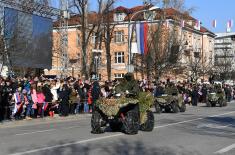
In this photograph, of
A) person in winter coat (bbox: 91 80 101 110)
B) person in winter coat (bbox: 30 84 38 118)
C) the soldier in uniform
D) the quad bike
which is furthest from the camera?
the quad bike

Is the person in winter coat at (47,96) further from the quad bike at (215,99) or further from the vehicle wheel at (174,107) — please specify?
the quad bike at (215,99)

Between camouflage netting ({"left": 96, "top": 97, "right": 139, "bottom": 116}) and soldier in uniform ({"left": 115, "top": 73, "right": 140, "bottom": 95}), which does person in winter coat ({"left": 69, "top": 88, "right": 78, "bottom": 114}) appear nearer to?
soldier in uniform ({"left": 115, "top": 73, "right": 140, "bottom": 95})

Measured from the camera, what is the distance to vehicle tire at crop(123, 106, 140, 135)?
16.5 metres

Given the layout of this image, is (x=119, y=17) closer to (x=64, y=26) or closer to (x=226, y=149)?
(x=64, y=26)

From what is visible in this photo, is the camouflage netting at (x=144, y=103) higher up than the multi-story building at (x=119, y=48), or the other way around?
the multi-story building at (x=119, y=48)

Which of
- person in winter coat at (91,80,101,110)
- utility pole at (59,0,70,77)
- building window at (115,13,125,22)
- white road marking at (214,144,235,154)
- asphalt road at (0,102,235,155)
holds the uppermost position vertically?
building window at (115,13,125,22)

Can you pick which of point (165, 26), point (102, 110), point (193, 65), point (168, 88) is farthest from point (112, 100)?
point (193, 65)

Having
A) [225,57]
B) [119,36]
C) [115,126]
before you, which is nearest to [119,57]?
[119,36]

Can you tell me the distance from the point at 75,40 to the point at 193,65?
20.7 m

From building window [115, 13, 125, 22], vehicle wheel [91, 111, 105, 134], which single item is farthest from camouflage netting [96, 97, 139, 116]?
building window [115, 13, 125, 22]

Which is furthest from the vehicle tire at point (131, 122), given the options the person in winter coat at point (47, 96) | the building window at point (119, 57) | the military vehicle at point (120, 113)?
the building window at point (119, 57)

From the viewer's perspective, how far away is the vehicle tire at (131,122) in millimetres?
16453

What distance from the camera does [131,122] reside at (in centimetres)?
1652

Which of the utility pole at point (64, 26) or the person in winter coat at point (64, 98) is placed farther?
the utility pole at point (64, 26)
